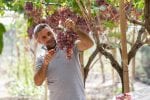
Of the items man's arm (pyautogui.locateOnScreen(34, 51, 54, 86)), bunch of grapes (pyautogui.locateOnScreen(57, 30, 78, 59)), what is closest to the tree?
man's arm (pyautogui.locateOnScreen(34, 51, 54, 86))

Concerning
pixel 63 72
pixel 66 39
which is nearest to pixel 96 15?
pixel 63 72

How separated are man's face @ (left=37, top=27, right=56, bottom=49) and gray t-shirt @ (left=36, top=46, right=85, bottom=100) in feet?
0.26

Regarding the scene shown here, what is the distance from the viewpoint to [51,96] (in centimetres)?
293

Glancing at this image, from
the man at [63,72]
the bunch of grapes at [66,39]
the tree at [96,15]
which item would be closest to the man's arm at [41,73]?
the man at [63,72]

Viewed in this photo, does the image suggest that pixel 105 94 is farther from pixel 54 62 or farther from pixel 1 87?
pixel 54 62

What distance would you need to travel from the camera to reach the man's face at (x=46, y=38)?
2.77 meters

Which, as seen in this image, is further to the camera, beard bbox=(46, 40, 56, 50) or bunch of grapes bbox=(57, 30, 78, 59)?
beard bbox=(46, 40, 56, 50)

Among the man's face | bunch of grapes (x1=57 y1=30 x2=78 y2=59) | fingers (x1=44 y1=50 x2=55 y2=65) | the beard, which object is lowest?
fingers (x1=44 y1=50 x2=55 y2=65)

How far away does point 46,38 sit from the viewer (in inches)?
109

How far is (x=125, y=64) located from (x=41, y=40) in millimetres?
586

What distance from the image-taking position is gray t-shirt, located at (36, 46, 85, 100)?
2846 mm

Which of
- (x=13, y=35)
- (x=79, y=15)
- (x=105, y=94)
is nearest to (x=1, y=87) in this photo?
(x=13, y=35)

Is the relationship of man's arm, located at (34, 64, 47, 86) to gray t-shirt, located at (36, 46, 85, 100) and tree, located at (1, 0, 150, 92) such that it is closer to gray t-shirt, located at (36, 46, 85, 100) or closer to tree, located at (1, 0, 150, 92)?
gray t-shirt, located at (36, 46, 85, 100)

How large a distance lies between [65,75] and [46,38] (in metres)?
0.28
